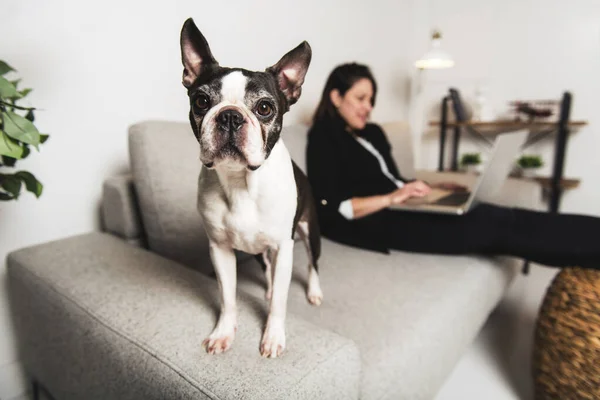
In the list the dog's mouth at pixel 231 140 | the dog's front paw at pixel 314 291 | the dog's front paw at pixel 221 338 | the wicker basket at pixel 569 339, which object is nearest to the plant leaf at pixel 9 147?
the dog's mouth at pixel 231 140

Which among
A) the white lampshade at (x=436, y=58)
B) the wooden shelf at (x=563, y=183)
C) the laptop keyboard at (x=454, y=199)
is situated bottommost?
the wooden shelf at (x=563, y=183)

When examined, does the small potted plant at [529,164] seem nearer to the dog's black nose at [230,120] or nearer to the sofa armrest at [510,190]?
the sofa armrest at [510,190]

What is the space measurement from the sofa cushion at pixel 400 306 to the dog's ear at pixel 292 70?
59 cm

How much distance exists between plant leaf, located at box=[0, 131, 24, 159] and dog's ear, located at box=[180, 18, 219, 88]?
15.8 inches

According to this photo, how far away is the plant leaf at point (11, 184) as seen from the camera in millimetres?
941

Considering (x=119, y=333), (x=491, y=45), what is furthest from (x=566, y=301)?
(x=491, y=45)

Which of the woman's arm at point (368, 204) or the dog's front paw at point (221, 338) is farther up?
the woman's arm at point (368, 204)

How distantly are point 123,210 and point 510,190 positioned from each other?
1.89 meters

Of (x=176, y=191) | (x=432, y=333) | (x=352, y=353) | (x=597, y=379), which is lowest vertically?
(x=597, y=379)

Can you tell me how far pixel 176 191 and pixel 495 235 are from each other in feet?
3.72

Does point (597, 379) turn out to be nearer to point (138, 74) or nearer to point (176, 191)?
point (176, 191)

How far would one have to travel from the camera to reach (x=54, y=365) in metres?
1.08

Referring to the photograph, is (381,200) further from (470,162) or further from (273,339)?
(470,162)

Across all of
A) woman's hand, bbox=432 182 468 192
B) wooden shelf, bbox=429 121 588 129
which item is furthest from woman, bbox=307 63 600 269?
wooden shelf, bbox=429 121 588 129
